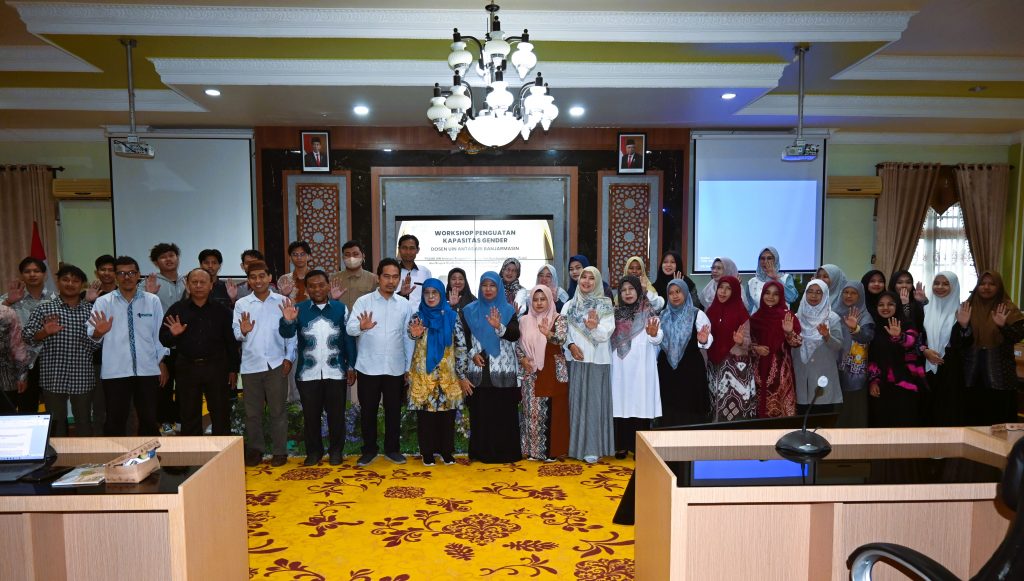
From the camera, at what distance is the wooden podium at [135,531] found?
89.3 inches

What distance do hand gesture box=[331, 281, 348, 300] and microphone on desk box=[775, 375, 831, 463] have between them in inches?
148

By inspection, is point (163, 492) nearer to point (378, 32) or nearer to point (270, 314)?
point (270, 314)

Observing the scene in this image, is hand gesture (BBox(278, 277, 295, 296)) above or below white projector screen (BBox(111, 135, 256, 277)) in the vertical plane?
below

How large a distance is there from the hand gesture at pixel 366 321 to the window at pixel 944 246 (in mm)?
7138

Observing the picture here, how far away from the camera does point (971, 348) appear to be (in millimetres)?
4727

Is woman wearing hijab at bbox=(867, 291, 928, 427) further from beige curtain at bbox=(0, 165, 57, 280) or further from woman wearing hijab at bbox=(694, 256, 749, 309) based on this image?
beige curtain at bbox=(0, 165, 57, 280)

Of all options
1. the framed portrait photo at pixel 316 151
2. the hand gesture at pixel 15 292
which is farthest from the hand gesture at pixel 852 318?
the hand gesture at pixel 15 292

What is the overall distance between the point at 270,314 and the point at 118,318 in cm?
101

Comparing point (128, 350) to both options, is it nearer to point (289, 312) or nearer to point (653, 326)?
point (289, 312)

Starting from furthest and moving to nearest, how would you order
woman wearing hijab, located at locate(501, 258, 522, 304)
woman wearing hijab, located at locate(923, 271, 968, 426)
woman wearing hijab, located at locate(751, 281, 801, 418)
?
woman wearing hijab, located at locate(501, 258, 522, 304) < woman wearing hijab, located at locate(923, 271, 968, 426) < woman wearing hijab, located at locate(751, 281, 801, 418)

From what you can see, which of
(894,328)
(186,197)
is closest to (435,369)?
(894,328)

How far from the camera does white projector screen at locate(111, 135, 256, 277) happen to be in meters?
7.30

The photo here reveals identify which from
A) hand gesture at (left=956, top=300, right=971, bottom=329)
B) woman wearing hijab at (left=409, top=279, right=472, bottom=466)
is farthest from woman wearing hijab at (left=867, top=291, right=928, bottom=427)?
woman wearing hijab at (left=409, top=279, right=472, bottom=466)

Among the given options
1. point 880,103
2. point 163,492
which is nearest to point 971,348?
point 880,103
